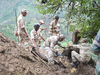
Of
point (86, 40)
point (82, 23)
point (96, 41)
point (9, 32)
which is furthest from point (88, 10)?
point (9, 32)

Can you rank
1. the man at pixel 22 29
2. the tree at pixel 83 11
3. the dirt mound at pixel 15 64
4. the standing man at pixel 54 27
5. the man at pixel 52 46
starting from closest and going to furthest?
the dirt mound at pixel 15 64 < the tree at pixel 83 11 < the man at pixel 52 46 < the man at pixel 22 29 < the standing man at pixel 54 27

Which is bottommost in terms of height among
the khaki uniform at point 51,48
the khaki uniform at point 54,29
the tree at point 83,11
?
the khaki uniform at point 51,48

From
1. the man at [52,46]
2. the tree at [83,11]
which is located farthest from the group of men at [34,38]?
the tree at [83,11]

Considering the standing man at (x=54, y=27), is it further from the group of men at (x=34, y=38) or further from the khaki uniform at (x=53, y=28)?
the group of men at (x=34, y=38)

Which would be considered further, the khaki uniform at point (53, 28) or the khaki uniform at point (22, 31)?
the khaki uniform at point (53, 28)

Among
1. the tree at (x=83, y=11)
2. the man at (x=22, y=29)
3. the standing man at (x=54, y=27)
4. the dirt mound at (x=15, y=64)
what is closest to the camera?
the dirt mound at (x=15, y=64)

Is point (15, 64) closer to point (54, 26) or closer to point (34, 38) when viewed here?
point (34, 38)

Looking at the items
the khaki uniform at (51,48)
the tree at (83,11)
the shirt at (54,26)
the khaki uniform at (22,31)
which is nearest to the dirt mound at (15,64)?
the khaki uniform at (51,48)

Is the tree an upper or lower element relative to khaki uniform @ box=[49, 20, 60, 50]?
upper

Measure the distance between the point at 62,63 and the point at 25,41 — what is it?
2436 mm

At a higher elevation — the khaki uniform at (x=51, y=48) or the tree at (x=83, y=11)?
the tree at (x=83, y=11)

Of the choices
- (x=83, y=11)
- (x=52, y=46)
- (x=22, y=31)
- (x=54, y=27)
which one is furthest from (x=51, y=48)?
(x=54, y=27)

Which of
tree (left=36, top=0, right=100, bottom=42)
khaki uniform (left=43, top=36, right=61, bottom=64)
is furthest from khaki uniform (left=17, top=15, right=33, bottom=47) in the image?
khaki uniform (left=43, top=36, right=61, bottom=64)

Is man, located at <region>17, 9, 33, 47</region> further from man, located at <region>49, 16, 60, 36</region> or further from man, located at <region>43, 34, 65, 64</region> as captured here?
man, located at <region>49, 16, 60, 36</region>
